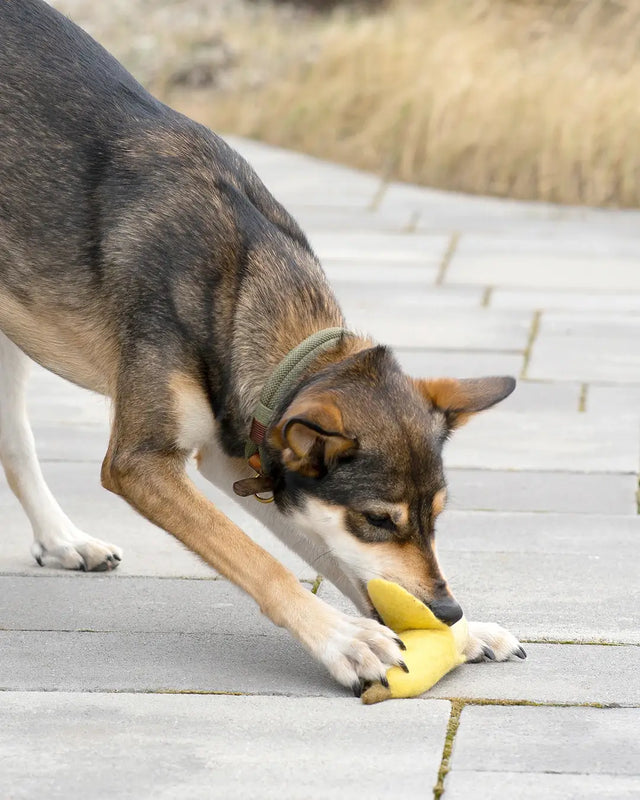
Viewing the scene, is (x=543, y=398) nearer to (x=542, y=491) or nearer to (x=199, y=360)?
(x=542, y=491)

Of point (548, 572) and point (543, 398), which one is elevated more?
point (548, 572)

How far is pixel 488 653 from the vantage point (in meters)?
4.06

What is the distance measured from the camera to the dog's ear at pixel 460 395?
13.3 feet

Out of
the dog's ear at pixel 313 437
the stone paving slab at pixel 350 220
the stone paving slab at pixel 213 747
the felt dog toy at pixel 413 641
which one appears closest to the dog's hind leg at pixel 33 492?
the stone paving slab at pixel 213 747

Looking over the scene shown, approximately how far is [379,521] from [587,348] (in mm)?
3898

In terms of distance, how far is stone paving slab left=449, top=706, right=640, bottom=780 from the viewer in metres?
3.35

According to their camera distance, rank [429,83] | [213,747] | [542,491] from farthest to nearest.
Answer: [429,83], [542,491], [213,747]

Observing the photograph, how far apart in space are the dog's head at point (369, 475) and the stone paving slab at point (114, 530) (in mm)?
821

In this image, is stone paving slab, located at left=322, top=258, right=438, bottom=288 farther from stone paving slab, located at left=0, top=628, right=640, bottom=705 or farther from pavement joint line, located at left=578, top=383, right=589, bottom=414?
stone paving slab, located at left=0, top=628, right=640, bottom=705

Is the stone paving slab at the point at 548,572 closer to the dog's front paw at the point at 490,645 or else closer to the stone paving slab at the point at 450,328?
the dog's front paw at the point at 490,645

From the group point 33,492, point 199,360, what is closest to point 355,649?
→ point 199,360

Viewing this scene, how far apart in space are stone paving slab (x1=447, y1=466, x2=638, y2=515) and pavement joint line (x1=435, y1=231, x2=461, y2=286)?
321 centimetres

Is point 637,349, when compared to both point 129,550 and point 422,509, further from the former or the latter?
point 422,509

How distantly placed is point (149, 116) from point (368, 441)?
1.50 meters
